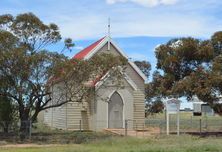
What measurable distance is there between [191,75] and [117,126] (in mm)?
8304

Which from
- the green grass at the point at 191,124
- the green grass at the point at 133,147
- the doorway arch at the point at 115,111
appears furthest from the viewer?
the green grass at the point at 191,124

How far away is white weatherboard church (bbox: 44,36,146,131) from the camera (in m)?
40.0

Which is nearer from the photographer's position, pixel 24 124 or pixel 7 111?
pixel 24 124

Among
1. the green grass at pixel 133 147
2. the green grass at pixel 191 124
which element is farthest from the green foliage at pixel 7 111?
the green grass at pixel 191 124

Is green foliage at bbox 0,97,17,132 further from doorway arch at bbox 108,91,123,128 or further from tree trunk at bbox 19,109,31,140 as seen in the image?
doorway arch at bbox 108,91,123,128

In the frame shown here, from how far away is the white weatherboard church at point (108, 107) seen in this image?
40000 mm

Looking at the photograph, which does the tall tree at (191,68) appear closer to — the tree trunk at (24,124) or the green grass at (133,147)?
the green grass at (133,147)

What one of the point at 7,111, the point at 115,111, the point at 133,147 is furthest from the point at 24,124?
the point at 115,111

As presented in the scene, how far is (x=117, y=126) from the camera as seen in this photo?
4081cm

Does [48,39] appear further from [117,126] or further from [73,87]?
[117,126]

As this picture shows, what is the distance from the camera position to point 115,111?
4081 cm

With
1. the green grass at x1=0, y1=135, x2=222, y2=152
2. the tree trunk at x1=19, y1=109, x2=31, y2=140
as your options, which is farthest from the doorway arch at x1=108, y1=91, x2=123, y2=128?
the green grass at x1=0, y1=135, x2=222, y2=152

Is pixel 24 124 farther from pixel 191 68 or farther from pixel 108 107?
pixel 191 68

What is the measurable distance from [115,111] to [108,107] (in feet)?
2.42
